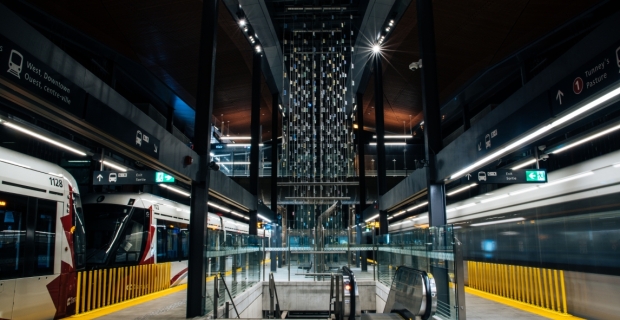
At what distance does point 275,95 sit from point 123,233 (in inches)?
534

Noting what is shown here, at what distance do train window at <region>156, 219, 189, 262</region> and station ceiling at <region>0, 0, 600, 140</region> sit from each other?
5570 mm

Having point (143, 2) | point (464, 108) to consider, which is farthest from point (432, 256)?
point (464, 108)

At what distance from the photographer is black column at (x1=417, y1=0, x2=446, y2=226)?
9.95 m

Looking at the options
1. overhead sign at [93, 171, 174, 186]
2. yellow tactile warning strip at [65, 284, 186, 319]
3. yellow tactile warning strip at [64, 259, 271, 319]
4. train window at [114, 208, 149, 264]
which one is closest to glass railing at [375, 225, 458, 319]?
yellow tactile warning strip at [64, 259, 271, 319]

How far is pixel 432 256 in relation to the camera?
7766 millimetres

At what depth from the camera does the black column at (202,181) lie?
29.0 feet

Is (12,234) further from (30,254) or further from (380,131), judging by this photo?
(380,131)

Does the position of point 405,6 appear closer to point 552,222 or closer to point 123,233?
point 552,222

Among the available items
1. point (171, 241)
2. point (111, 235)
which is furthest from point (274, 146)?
point (111, 235)

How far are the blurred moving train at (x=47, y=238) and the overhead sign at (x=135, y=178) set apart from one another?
626 millimetres

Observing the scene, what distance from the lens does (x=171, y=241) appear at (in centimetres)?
1476

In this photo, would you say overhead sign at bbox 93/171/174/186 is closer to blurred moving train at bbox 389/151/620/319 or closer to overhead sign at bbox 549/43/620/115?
overhead sign at bbox 549/43/620/115

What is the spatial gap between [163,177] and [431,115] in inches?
249

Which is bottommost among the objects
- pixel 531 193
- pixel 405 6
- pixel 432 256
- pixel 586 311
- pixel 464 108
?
pixel 586 311
